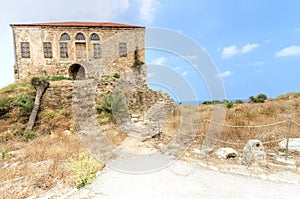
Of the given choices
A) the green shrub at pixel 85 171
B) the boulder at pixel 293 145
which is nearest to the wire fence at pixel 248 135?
the boulder at pixel 293 145

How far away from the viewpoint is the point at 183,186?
3094 millimetres

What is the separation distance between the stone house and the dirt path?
1332 cm

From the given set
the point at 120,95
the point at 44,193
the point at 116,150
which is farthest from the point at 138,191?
the point at 120,95

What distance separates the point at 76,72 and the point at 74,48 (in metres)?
2.48

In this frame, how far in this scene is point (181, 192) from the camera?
2.91 metres

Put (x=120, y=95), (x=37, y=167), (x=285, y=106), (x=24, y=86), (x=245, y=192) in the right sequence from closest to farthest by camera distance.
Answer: (x=245, y=192)
(x=37, y=167)
(x=285, y=106)
(x=120, y=95)
(x=24, y=86)

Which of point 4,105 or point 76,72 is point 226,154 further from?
point 76,72

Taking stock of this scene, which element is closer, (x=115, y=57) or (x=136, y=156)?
(x=136, y=156)

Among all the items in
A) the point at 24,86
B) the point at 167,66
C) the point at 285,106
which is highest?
the point at 167,66

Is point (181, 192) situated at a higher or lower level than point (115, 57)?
lower

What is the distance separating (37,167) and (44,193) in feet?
3.71

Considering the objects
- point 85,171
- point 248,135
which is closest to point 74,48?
point 85,171

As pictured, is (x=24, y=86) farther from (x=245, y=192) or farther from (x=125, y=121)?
(x=245, y=192)

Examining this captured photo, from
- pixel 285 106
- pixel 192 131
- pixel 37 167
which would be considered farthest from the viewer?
pixel 285 106
